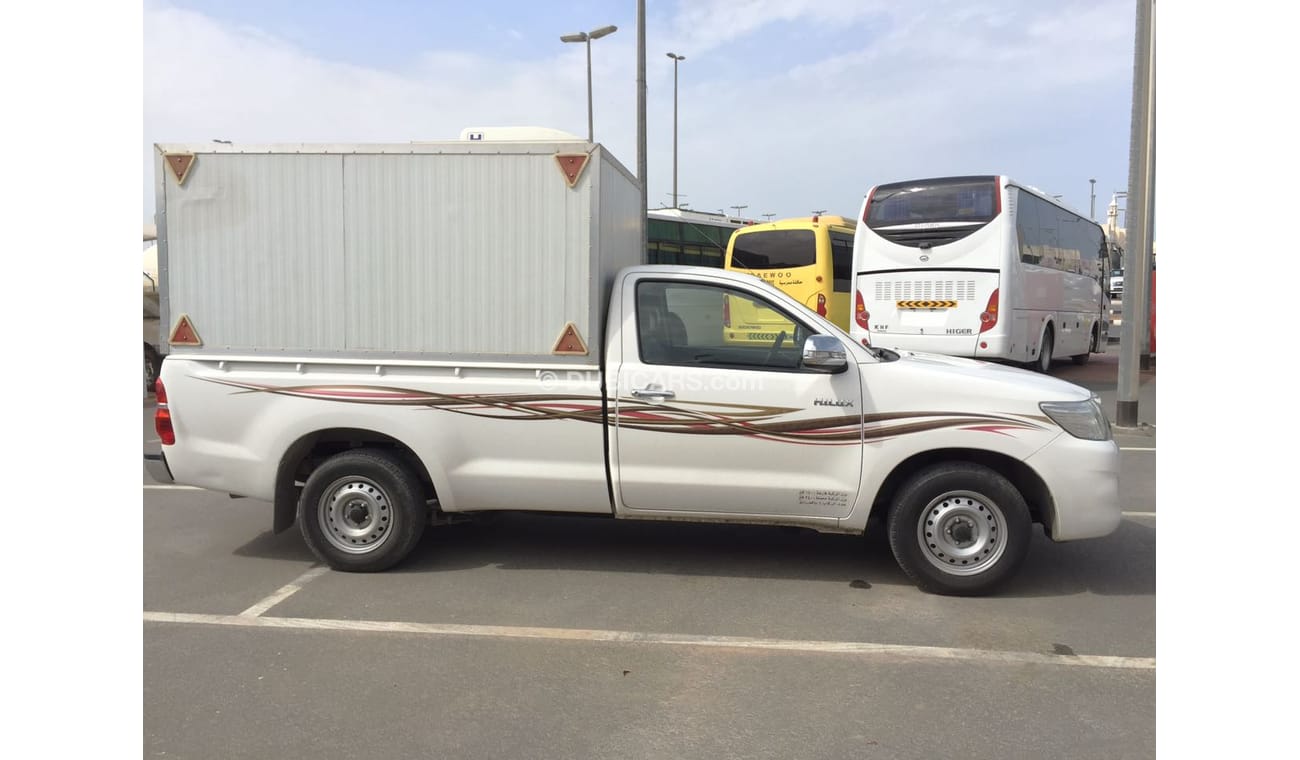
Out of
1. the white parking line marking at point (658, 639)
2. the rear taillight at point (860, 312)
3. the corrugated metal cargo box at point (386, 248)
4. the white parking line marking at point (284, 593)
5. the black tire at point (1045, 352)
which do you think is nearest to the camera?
the white parking line marking at point (658, 639)

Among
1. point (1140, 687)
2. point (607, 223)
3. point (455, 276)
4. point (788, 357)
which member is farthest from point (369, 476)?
point (1140, 687)

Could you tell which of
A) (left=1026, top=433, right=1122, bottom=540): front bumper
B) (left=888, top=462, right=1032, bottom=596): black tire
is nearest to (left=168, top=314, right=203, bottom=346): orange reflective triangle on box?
(left=888, top=462, right=1032, bottom=596): black tire

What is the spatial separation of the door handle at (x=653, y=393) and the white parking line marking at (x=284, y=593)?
224 centimetres

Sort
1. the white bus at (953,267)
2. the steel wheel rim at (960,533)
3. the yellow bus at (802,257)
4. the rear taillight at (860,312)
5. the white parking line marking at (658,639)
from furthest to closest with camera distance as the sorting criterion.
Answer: the yellow bus at (802,257) → the rear taillight at (860,312) → the white bus at (953,267) → the steel wheel rim at (960,533) → the white parking line marking at (658,639)

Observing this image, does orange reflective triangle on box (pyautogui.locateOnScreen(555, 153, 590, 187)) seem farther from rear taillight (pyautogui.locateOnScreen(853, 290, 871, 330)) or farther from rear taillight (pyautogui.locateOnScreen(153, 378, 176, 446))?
rear taillight (pyautogui.locateOnScreen(853, 290, 871, 330))

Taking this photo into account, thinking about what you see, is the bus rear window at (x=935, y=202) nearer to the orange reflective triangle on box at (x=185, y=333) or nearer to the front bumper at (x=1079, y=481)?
the front bumper at (x=1079, y=481)

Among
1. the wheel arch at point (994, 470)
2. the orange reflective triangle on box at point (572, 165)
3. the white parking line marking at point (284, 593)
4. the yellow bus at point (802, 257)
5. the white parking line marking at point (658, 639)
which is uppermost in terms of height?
the yellow bus at point (802, 257)

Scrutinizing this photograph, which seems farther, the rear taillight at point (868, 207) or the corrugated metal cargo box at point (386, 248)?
the rear taillight at point (868, 207)

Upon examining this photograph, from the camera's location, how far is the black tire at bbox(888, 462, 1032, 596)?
198 inches

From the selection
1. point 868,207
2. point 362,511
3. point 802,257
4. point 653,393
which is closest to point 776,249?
point 802,257

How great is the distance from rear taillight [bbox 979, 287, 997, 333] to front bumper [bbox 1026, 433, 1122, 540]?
9.45 meters

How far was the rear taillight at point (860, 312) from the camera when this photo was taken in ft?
49.2

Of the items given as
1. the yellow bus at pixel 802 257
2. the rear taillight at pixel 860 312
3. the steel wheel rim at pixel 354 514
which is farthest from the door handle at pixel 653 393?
the yellow bus at pixel 802 257

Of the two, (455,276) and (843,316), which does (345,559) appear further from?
(843,316)
